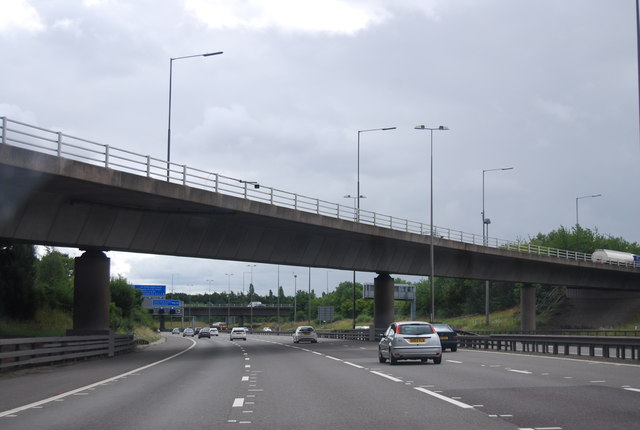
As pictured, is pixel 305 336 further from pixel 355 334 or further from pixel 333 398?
pixel 333 398

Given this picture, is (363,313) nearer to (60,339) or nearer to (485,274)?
(485,274)

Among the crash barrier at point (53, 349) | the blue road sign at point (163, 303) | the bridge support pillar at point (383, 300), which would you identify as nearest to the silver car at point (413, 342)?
the crash barrier at point (53, 349)

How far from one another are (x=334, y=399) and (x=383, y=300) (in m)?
45.6

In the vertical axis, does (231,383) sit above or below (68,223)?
below

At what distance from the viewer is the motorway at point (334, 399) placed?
36.0ft

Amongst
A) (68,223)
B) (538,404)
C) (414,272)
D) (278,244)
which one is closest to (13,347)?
(68,223)

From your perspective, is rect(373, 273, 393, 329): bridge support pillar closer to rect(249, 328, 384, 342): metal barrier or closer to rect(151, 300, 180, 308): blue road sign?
rect(249, 328, 384, 342): metal barrier

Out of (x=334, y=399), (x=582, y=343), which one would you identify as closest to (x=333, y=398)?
(x=334, y=399)

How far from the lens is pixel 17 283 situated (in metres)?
49.6

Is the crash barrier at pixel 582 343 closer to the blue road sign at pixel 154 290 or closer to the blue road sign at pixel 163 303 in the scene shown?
the blue road sign at pixel 154 290

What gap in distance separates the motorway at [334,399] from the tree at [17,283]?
2817 centimetres

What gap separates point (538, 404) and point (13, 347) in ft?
71.3

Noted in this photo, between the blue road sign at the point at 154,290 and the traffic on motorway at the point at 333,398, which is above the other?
the blue road sign at the point at 154,290

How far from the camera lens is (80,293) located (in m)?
35.9
